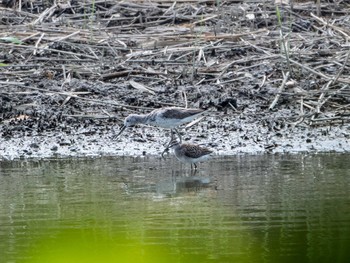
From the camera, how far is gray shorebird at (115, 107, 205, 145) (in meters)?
11.3

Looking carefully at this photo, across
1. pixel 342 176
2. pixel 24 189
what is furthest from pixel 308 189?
pixel 24 189

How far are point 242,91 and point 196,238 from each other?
604 cm

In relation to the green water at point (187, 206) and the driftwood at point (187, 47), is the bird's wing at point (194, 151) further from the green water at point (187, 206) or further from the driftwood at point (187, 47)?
the driftwood at point (187, 47)

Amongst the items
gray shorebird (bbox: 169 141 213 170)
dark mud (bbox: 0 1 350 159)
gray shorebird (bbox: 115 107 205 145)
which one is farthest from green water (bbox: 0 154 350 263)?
dark mud (bbox: 0 1 350 159)

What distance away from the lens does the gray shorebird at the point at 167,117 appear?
11.3 meters

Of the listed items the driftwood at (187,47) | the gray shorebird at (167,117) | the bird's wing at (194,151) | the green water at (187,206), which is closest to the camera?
the green water at (187,206)

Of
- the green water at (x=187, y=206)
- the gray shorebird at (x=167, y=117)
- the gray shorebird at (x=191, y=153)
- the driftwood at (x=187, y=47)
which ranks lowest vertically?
the green water at (x=187, y=206)

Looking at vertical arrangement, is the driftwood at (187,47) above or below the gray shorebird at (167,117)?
above

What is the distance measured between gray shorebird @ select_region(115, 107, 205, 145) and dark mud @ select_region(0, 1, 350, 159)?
297mm

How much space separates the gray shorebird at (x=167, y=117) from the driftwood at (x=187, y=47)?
989 mm

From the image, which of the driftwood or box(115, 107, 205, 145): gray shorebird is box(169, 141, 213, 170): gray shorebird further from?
the driftwood

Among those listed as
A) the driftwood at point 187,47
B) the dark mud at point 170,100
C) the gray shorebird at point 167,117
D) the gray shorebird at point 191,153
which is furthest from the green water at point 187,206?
the driftwood at point 187,47

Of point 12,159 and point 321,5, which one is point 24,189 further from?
point 321,5

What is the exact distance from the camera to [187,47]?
46.0ft
